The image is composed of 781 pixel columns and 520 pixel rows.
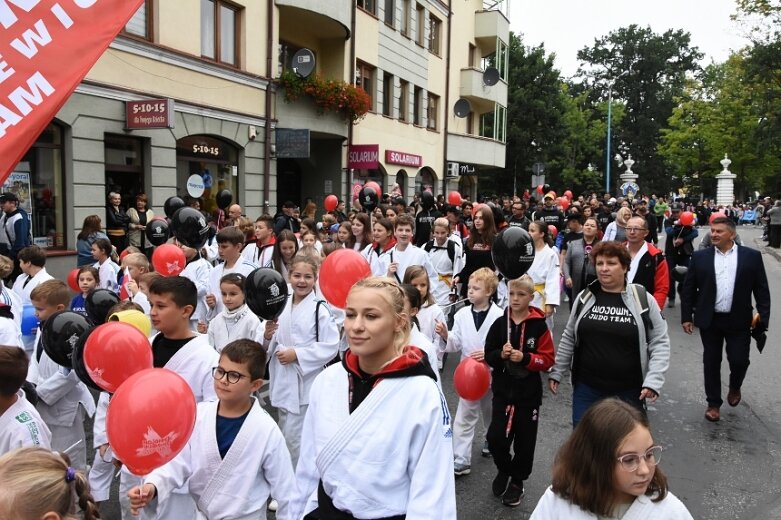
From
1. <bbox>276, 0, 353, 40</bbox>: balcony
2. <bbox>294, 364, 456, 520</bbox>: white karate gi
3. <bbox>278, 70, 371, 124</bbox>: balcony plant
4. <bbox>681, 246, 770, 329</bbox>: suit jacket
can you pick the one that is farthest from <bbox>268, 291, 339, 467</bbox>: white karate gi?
<bbox>276, 0, 353, 40</bbox>: balcony

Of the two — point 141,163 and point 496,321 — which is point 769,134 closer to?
point 141,163

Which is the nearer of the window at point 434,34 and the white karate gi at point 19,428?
the white karate gi at point 19,428

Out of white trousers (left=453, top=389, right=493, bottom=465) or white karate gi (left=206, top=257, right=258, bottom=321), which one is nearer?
white trousers (left=453, top=389, right=493, bottom=465)

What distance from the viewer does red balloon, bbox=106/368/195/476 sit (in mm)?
2752

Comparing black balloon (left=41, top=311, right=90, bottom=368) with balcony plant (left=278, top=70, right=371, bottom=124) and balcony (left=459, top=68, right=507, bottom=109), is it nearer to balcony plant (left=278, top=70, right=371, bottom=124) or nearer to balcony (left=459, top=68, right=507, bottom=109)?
balcony plant (left=278, top=70, right=371, bottom=124)

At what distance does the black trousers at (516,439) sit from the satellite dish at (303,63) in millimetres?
15203

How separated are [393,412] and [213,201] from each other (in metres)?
15.1

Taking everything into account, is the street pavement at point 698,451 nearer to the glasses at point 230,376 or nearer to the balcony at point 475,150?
the glasses at point 230,376

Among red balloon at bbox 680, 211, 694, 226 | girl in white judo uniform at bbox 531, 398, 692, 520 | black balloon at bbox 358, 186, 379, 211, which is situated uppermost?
black balloon at bbox 358, 186, 379, 211

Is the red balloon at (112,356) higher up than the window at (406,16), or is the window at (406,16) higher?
the window at (406,16)

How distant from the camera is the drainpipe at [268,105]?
56.6ft

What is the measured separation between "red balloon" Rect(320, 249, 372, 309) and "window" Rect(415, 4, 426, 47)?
23955 mm

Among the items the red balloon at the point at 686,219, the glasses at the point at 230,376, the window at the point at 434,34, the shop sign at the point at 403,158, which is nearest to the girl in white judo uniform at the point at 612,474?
the glasses at the point at 230,376

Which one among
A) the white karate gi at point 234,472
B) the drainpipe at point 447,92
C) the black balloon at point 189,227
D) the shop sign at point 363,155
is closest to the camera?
the white karate gi at point 234,472
